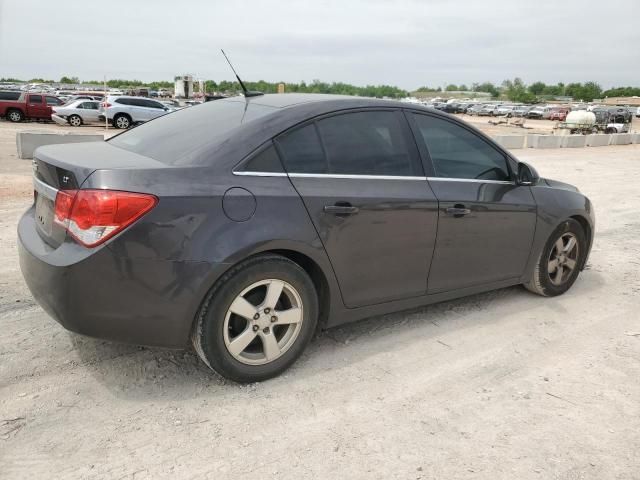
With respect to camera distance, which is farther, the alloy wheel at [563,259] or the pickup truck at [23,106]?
the pickup truck at [23,106]

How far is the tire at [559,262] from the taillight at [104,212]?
3294mm

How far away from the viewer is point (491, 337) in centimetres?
396

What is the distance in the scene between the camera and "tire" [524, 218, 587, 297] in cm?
463

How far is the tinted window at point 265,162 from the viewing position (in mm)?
3025

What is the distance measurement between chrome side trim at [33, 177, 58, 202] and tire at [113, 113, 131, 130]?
24.9 meters

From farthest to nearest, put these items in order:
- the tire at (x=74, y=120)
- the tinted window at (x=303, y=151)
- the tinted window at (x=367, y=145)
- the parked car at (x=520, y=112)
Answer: the parked car at (x=520, y=112)
the tire at (x=74, y=120)
the tinted window at (x=367, y=145)
the tinted window at (x=303, y=151)

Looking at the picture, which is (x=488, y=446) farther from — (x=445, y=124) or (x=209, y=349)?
(x=445, y=124)

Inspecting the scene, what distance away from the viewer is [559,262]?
4.78m

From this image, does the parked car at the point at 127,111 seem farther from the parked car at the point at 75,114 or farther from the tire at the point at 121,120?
the parked car at the point at 75,114

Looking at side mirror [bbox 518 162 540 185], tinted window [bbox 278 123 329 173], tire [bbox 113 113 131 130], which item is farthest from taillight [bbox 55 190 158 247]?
tire [bbox 113 113 131 130]

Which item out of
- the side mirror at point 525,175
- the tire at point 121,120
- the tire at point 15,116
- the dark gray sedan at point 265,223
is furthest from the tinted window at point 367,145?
the tire at point 15,116

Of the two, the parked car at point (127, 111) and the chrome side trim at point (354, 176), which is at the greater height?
the chrome side trim at point (354, 176)

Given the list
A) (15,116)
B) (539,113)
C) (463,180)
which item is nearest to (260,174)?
(463,180)

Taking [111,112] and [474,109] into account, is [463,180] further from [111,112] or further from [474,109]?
[474,109]
